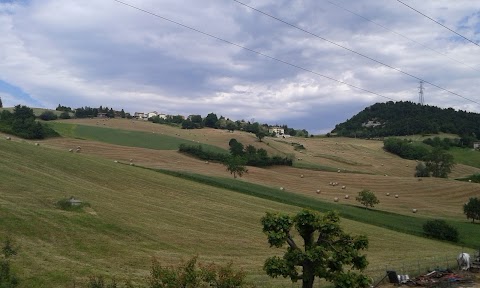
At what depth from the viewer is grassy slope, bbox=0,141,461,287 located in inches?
1096

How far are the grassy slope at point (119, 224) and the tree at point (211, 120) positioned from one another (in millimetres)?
121371

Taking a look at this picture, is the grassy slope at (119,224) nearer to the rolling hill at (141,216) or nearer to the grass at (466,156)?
the rolling hill at (141,216)

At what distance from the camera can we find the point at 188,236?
39781mm

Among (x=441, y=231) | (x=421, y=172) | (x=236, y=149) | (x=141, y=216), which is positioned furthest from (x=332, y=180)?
(x=141, y=216)

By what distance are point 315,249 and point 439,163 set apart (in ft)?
405

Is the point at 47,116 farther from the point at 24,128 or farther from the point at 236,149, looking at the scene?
the point at 236,149

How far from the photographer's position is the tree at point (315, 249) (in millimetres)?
19109

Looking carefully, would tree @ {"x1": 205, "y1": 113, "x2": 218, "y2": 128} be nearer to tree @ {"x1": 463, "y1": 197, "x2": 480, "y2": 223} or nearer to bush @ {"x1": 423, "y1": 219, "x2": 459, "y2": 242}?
tree @ {"x1": 463, "y1": 197, "x2": 480, "y2": 223}

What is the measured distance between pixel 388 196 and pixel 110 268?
232 feet

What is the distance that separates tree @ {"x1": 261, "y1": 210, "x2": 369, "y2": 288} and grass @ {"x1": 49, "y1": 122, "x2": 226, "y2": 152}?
3682 inches

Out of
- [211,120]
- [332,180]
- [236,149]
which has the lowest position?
[332,180]

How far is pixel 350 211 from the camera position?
227 feet

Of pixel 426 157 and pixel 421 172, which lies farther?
pixel 426 157

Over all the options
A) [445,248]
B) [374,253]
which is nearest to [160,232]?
[374,253]
